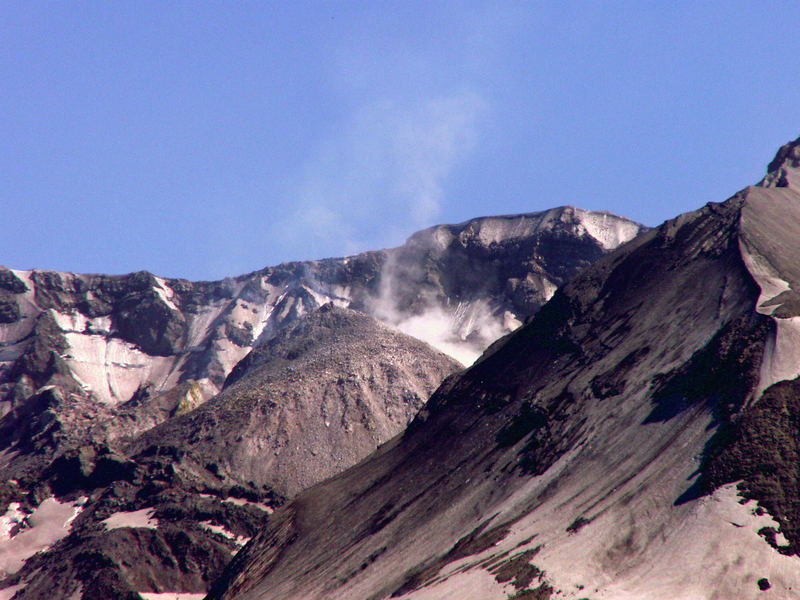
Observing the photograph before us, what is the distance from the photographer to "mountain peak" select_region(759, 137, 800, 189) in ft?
495

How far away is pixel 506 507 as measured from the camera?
82.2 metres

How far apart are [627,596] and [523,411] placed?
48.3m

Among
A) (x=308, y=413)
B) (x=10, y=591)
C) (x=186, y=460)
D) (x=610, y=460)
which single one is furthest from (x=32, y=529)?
(x=610, y=460)

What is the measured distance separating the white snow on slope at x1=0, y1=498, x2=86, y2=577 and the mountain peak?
127654 millimetres

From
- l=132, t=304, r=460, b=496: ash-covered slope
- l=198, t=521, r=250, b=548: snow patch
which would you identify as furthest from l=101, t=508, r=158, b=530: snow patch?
l=132, t=304, r=460, b=496: ash-covered slope

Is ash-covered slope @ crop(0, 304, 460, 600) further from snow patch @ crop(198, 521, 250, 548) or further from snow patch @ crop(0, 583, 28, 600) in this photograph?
snow patch @ crop(0, 583, 28, 600)

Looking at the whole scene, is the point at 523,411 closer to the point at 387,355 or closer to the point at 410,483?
the point at 410,483

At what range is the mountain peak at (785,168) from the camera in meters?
151

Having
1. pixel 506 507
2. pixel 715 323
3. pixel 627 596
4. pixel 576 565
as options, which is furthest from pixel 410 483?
pixel 627 596

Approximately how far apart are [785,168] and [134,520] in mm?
127864

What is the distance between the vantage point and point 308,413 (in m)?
158

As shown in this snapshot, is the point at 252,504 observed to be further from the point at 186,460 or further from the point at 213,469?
the point at 186,460

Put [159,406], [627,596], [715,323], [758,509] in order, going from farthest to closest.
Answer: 1. [159,406]
2. [715,323]
3. [758,509]
4. [627,596]

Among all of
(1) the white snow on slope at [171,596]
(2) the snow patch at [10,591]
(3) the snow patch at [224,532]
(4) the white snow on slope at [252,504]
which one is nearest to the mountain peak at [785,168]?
(4) the white snow on slope at [252,504]
